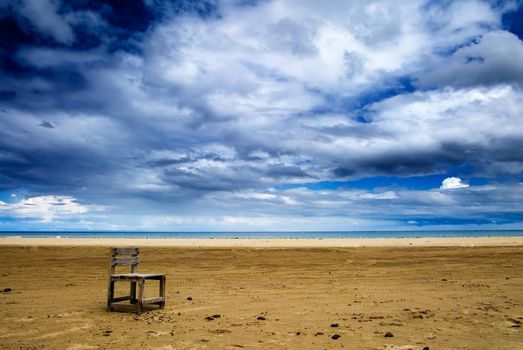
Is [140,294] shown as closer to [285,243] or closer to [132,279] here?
[132,279]

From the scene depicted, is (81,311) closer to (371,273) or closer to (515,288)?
(371,273)

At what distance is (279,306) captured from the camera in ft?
34.6

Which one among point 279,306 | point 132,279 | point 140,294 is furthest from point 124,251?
point 279,306

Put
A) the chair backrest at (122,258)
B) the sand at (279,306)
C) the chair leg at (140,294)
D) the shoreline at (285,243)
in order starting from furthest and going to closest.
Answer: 1. the shoreline at (285,243)
2. the chair backrest at (122,258)
3. the chair leg at (140,294)
4. the sand at (279,306)

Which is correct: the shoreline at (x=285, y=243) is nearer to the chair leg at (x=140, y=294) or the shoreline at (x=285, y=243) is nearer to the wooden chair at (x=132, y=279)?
the wooden chair at (x=132, y=279)

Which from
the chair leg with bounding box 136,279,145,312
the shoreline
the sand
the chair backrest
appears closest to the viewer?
the sand

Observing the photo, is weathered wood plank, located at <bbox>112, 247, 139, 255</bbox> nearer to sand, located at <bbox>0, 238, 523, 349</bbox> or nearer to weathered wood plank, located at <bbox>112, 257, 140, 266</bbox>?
weathered wood plank, located at <bbox>112, 257, 140, 266</bbox>

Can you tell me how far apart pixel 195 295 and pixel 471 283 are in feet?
29.2

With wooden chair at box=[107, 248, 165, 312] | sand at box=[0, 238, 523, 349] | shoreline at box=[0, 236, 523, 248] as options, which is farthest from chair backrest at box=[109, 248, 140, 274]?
shoreline at box=[0, 236, 523, 248]

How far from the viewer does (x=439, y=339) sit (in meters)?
7.28

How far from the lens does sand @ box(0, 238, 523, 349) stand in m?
7.34

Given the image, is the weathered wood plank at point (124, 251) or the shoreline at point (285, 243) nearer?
the weathered wood plank at point (124, 251)

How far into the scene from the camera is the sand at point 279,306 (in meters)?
7.34

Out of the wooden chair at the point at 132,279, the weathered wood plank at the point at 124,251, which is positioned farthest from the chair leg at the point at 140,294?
the weathered wood plank at the point at 124,251
